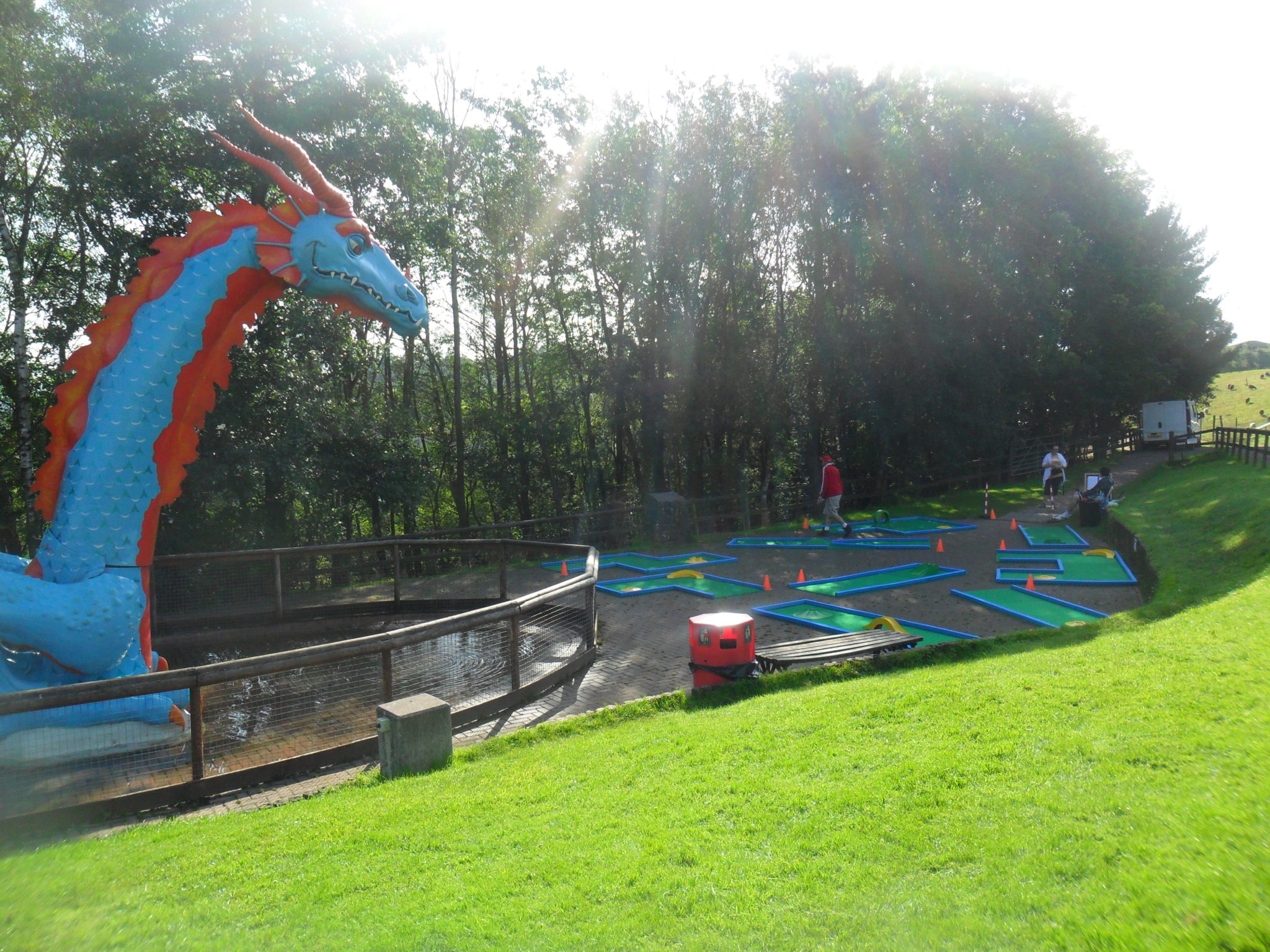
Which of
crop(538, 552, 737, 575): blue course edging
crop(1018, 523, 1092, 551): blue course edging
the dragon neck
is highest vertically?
the dragon neck

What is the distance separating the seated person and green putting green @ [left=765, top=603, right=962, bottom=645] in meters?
11.5

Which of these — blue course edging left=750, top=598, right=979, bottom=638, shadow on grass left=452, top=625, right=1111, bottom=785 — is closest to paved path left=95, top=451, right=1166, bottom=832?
blue course edging left=750, top=598, right=979, bottom=638

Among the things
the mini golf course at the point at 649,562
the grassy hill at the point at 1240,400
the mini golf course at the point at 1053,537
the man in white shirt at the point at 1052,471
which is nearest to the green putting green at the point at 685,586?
the mini golf course at the point at 649,562

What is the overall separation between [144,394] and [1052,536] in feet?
59.4

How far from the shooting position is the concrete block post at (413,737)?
5.67 meters

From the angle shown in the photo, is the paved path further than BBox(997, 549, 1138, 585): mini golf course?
No

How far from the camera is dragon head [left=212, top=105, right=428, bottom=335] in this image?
25.8 feet

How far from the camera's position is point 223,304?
25.9 ft

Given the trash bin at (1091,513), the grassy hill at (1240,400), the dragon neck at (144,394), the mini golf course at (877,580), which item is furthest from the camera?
the grassy hill at (1240,400)

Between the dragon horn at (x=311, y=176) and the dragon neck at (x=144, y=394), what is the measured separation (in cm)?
39

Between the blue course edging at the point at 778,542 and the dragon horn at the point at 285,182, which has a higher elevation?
the dragon horn at the point at 285,182

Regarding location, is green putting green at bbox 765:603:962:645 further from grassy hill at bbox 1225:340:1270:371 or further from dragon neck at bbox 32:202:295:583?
grassy hill at bbox 1225:340:1270:371

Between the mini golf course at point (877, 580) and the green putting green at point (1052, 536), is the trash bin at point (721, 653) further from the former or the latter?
the green putting green at point (1052, 536)

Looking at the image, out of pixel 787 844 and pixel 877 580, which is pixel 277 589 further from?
pixel 787 844
